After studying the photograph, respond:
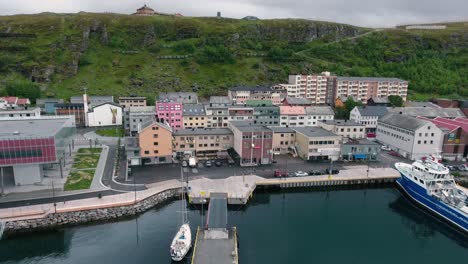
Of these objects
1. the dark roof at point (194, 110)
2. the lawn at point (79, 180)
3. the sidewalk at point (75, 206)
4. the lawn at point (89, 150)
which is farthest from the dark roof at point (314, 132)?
the lawn at point (89, 150)

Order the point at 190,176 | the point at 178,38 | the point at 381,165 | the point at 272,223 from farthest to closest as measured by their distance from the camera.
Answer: the point at 178,38 → the point at 381,165 → the point at 190,176 → the point at 272,223

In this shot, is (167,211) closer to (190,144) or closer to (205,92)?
(190,144)

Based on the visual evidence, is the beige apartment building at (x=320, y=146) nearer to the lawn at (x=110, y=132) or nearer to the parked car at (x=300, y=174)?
the parked car at (x=300, y=174)

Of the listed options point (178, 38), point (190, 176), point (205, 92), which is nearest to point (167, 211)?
point (190, 176)

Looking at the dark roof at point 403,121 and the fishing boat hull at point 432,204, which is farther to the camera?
the dark roof at point 403,121

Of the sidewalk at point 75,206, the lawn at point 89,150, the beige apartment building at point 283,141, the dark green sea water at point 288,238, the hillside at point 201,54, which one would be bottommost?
the dark green sea water at point 288,238


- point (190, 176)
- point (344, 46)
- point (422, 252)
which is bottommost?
point (422, 252)
